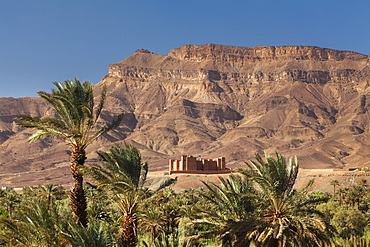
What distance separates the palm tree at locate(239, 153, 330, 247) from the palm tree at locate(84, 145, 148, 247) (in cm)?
359

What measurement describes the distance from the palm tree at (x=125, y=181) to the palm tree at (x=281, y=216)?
3595 millimetres

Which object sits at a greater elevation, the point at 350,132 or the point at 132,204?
the point at 350,132

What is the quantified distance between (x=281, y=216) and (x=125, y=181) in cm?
495

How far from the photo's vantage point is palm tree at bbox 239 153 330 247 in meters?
12.8

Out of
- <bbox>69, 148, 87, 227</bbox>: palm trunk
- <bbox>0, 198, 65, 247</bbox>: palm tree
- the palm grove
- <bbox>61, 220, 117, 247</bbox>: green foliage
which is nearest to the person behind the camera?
<bbox>61, 220, 117, 247</bbox>: green foliage

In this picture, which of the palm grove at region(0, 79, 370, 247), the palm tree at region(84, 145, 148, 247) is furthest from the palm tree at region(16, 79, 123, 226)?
the palm tree at region(84, 145, 148, 247)

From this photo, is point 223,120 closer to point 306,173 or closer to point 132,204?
point 306,173

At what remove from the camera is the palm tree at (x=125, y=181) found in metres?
14.5

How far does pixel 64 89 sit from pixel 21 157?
151 meters

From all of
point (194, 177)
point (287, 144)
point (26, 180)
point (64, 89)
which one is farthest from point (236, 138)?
point (64, 89)

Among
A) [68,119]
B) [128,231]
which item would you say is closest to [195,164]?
[68,119]

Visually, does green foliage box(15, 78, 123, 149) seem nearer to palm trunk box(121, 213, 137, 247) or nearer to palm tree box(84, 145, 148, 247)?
palm tree box(84, 145, 148, 247)

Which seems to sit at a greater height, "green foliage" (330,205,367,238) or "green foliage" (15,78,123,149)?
"green foliage" (15,78,123,149)

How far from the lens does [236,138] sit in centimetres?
16862
